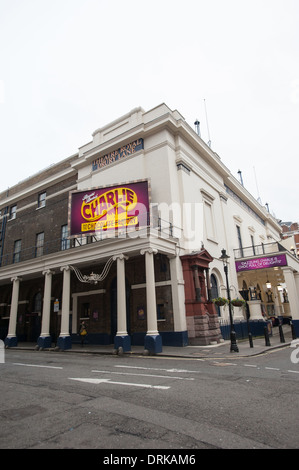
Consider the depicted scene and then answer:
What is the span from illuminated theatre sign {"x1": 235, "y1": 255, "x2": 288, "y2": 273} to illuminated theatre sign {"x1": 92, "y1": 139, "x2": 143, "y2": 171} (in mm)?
11985

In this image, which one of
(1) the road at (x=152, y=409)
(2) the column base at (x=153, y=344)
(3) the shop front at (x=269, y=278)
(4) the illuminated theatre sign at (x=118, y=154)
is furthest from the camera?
(4) the illuminated theatre sign at (x=118, y=154)

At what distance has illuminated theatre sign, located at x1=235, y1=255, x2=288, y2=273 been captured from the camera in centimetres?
2030

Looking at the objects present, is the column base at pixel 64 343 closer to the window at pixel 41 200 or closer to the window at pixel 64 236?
the window at pixel 64 236

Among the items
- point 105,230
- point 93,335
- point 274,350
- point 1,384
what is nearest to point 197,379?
point 1,384

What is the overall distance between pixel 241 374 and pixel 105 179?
16.7 metres

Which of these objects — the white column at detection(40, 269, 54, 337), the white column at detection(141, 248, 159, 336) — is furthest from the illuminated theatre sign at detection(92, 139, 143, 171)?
the white column at detection(141, 248, 159, 336)

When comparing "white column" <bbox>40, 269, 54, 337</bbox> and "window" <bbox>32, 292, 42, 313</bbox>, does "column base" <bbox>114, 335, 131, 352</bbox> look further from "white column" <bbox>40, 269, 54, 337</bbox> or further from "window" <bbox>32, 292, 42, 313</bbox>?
"window" <bbox>32, 292, 42, 313</bbox>

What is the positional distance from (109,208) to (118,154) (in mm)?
5291

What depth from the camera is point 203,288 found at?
58.0ft

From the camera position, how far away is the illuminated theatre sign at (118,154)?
20.4 m

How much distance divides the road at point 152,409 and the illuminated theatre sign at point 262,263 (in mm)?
12539

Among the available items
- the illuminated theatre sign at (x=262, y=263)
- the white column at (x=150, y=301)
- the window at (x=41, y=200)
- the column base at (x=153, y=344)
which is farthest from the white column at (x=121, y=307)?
the window at (x=41, y=200)

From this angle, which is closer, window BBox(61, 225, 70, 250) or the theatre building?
the theatre building
